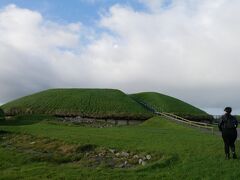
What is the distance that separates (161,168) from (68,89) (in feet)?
283

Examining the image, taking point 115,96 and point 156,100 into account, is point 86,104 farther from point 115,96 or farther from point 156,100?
point 156,100

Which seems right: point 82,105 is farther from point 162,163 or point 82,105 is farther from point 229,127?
point 229,127

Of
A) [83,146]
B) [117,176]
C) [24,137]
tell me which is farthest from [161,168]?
[24,137]

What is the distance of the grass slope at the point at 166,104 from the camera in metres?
93.3

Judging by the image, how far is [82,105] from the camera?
87500mm

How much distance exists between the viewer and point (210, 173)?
1989 centimetres

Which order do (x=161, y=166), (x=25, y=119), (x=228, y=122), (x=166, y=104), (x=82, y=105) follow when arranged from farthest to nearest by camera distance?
(x=166, y=104) < (x=82, y=105) < (x=25, y=119) < (x=228, y=122) < (x=161, y=166)

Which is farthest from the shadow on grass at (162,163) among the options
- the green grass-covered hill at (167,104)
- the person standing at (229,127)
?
the green grass-covered hill at (167,104)

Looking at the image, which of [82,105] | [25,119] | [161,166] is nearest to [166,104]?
[82,105]

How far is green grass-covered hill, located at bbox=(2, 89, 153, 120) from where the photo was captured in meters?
80.9

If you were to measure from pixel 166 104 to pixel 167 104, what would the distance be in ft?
0.79

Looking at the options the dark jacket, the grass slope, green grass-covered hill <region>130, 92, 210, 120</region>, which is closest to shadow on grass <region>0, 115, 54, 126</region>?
green grass-covered hill <region>130, 92, 210, 120</region>

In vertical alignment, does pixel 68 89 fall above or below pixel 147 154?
above

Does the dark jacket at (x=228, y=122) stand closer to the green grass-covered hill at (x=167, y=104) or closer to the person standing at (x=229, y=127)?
the person standing at (x=229, y=127)
